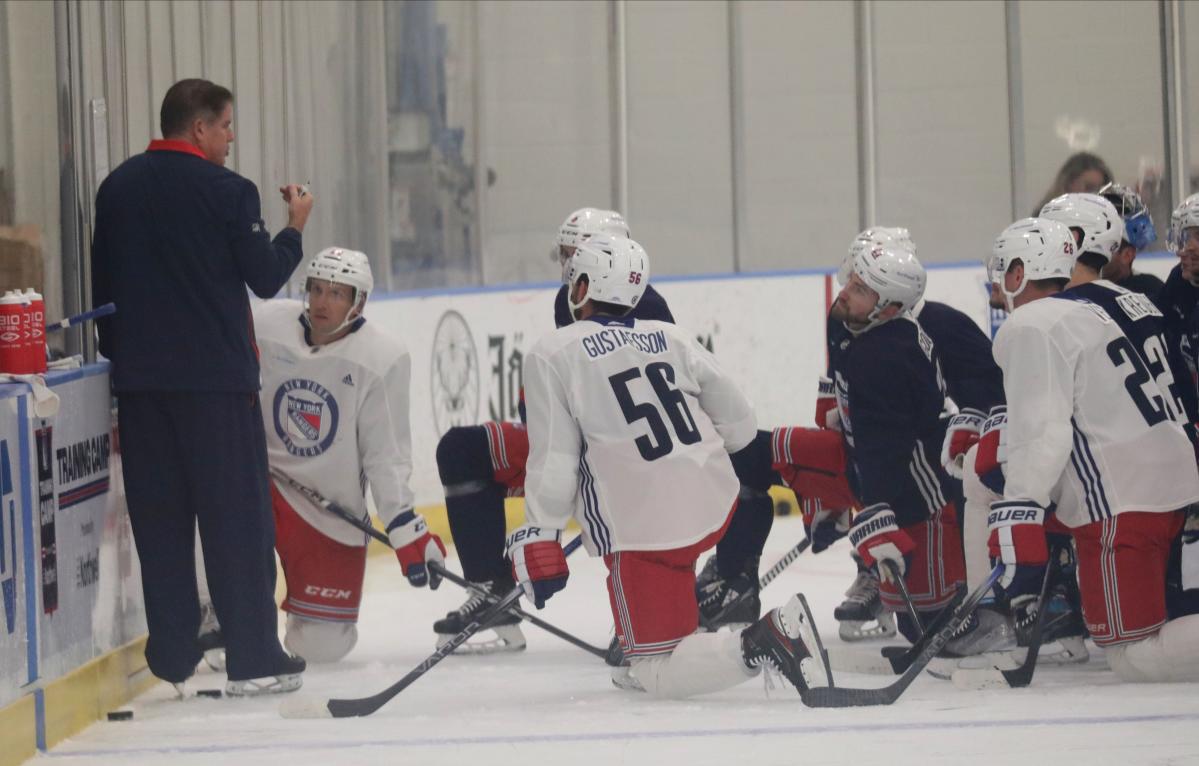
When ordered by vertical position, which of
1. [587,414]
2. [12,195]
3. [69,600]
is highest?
[12,195]

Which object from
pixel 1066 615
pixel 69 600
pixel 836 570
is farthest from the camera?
pixel 836 570

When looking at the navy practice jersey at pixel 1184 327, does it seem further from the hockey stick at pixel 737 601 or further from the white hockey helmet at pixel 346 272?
the white hockey helmet at pixel 346 272

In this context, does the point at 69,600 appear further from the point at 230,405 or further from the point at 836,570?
the point at 836,570

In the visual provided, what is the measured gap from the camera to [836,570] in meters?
5.67

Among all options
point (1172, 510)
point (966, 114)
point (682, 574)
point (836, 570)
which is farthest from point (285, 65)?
point (966, 114)

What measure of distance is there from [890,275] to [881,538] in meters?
0.63

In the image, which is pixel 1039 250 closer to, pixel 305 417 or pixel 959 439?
pixel 959 439

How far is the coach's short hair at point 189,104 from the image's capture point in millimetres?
3754

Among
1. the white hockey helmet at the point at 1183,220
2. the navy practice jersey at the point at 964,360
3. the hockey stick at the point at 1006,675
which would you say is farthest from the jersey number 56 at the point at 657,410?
the white hockey helmet at the point at 1183,220

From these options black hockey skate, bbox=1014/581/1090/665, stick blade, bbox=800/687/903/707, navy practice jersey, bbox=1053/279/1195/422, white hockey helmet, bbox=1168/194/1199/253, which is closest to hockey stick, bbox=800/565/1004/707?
stick blade, bbox=800/687/903/707

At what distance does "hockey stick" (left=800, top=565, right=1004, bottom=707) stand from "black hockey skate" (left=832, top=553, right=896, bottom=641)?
0.80 meters

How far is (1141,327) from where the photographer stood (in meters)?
3.73

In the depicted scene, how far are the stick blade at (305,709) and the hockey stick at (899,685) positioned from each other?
957 mm

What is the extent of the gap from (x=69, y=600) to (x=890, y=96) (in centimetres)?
759
